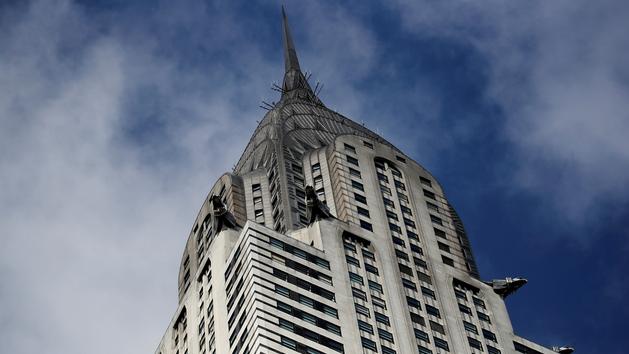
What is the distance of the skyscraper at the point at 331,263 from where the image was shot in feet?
433

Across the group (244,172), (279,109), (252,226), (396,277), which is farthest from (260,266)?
(279,109)

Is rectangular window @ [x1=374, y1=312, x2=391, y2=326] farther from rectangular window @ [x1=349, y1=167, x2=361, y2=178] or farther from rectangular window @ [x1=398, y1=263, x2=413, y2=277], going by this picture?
rectangular window @ [x1=349, y1=167, x2=361, y2=178]

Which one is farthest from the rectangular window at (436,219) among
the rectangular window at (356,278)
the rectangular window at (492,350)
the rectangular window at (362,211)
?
the rectangular window at (492,350)

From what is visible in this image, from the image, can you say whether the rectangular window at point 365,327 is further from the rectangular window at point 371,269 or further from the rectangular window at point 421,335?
the rectangular window at point 371,269

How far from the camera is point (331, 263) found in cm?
14038

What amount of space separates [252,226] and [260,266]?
5.13m

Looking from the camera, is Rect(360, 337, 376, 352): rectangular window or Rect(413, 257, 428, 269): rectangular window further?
Rect(413, 257, 428, 269): rectangular window

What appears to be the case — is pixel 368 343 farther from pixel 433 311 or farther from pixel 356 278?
pixel 433 311

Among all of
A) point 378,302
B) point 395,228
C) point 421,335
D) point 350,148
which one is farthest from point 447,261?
point 350,148

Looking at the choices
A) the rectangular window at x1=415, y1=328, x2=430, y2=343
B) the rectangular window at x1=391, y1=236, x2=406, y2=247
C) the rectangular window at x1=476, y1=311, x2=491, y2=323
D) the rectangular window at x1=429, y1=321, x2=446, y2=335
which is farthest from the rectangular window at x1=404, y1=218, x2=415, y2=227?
the rectangular window at x1=415, y1=328, x2=430, y2=343

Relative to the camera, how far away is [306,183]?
158 m

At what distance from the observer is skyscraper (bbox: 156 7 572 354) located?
13212 cm

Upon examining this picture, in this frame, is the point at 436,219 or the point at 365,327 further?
the point at 436,219

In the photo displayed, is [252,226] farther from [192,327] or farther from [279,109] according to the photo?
[279,109]
